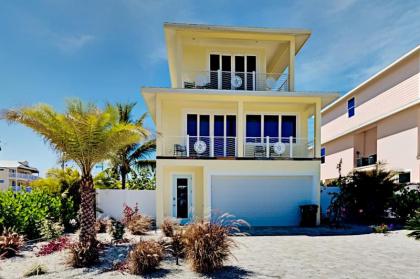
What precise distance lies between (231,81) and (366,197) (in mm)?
9632

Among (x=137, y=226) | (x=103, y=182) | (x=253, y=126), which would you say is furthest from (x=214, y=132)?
(x=103, y=182)

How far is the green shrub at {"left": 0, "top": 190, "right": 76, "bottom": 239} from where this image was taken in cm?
1034

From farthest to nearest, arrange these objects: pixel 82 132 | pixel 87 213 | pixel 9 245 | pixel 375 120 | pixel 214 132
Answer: pixel 375 120 < pixel 214 132 < pixel 82 132 < pixel 87 213 < pixel 9 245

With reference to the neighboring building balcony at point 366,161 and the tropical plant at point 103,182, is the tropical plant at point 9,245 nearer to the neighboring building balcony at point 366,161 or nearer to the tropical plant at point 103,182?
the tropical plant at point 103,182

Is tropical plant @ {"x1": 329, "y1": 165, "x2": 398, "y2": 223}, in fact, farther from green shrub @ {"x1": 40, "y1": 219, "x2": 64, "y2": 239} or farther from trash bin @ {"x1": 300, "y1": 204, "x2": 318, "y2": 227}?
green shrub @ {"x1": 40, "y1": 219, "x2": 64, "y2": 239}

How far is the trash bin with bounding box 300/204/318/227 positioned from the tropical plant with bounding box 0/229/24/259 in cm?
1205

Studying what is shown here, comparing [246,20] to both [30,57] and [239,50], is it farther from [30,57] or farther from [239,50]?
[30,57]

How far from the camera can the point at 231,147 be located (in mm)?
16062

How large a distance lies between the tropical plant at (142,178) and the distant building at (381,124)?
16570 millimetres

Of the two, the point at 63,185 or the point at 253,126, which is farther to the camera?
the point at 253,126

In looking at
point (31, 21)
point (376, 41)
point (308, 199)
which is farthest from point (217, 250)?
point (376, 41)

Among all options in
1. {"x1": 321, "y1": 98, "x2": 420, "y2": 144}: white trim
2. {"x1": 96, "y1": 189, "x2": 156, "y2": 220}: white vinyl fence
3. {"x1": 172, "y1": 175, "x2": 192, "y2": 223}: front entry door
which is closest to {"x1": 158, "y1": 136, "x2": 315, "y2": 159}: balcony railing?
{"x1": 172, "y1": 175, "x2": 192, "y2": 223}: front entry door

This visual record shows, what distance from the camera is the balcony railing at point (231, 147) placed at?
15156mm

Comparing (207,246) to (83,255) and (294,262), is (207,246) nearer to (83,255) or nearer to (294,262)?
(294,262)
